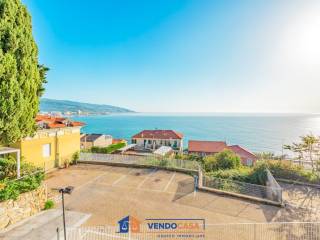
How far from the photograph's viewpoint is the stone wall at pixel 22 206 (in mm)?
7469

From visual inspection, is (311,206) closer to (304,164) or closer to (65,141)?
(304,164)

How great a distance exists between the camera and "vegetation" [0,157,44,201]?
773cm

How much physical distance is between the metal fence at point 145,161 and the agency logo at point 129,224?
7432mm

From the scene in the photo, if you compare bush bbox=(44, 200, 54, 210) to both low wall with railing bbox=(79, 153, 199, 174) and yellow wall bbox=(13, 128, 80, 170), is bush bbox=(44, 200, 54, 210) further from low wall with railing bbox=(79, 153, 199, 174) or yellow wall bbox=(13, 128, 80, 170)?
low wall with railing bbox=(79, 153, 199, 174)

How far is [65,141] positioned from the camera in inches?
657

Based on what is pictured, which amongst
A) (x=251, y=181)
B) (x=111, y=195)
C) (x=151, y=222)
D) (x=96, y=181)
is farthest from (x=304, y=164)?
(x=96, y=181)

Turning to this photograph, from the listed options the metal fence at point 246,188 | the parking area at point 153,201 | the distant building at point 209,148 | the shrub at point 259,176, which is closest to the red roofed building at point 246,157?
the distant building at point 209,148

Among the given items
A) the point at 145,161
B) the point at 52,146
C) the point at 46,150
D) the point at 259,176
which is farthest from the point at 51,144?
the point at 259,176

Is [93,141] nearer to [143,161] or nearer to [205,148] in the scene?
[205,148]

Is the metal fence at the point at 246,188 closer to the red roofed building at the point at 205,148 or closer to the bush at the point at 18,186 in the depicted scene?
the bush at the point at 18,186

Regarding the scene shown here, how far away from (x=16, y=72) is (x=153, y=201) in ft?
29.3

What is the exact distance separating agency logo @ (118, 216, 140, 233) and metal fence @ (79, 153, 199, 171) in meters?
7.43

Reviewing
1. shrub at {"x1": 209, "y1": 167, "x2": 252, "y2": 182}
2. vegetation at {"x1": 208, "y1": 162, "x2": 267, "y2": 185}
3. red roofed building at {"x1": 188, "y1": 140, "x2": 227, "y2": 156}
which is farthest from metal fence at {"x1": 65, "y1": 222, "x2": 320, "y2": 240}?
red roofed building at {"x1": 188, "y1": 140, "x2": 227, "y2": 156}

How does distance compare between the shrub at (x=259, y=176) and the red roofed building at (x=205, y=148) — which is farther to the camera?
the red roofed building at (x=205, y=148)
